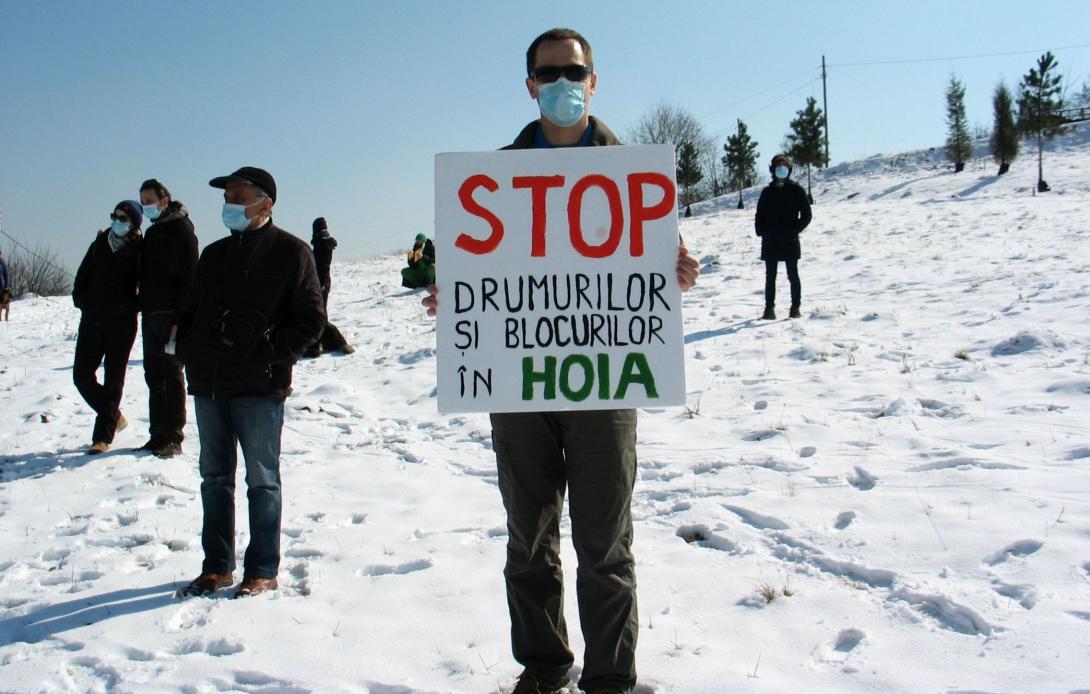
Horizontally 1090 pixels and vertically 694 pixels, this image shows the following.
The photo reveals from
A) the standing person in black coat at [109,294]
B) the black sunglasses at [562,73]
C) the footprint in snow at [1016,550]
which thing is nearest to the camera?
the black sunglasses at [562,73]

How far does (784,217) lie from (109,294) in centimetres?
761

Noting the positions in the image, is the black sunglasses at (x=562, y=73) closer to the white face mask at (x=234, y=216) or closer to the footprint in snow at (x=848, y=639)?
the white face mask at (x=234, y=216)

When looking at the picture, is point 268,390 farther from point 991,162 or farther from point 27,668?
point 991,162

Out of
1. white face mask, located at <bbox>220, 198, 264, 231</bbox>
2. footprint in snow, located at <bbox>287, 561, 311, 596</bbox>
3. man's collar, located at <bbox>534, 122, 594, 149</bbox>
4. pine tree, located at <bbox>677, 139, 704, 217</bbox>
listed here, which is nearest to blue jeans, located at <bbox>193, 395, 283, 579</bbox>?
footprint in snow, located at <bbox>287, 561, 311, 596</bbox>

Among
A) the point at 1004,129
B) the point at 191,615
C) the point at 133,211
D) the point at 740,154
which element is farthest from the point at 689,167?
the point at 191,615

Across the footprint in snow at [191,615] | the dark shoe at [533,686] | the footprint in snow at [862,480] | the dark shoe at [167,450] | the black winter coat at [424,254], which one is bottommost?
the footprint in snow at [191,615]

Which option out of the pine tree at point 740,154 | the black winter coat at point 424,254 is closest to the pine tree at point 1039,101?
the pine tree at point 740,154

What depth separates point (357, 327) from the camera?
13.0 m

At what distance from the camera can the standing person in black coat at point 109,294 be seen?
6.37m

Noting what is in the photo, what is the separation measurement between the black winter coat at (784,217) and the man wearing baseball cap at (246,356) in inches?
286

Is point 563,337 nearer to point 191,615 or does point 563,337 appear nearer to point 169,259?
point 191,615

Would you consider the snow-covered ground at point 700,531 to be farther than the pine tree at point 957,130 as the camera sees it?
No

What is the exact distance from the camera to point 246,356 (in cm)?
392

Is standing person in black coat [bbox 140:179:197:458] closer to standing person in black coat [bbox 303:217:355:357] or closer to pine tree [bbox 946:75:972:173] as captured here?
standing person in black coat [bbox 303:217:355:357]
